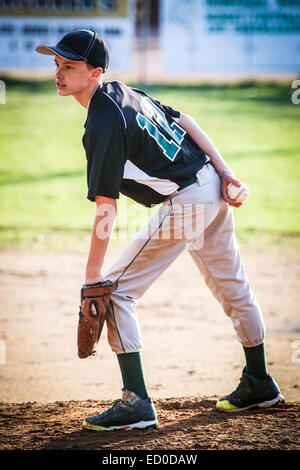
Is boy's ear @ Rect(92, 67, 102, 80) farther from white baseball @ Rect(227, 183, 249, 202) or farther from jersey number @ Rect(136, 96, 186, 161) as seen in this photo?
white baseball @ Rect(227, 183, 249, 202)

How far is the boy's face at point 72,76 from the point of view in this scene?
269 centimetres

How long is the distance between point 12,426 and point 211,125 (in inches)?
464

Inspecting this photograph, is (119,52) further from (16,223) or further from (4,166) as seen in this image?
(16,223)

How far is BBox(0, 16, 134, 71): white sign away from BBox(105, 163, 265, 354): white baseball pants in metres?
14.3

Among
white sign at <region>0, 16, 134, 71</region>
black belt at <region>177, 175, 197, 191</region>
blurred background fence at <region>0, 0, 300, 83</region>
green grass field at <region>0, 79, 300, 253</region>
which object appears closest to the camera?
black belt at <region>177, 175, 197, 191</region>

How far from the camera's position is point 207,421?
287 cm

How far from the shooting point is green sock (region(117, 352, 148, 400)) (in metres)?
2.75

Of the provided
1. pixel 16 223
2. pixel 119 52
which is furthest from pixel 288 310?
pixel 119 52

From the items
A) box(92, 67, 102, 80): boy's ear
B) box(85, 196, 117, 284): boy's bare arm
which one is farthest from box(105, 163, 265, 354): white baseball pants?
box(92, 67, 102, 80): boy's ear

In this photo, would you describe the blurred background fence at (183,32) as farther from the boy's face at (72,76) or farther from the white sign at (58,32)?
the boy's face at (72,76)

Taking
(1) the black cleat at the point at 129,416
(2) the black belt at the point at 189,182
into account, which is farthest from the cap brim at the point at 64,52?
(1) the black cleat at the point at 129,416

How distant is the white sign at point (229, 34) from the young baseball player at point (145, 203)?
14841mm

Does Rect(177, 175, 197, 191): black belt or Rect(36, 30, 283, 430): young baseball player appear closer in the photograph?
Rect(36, 30, 283, 430): young baseball player

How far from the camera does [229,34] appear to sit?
1691cm
